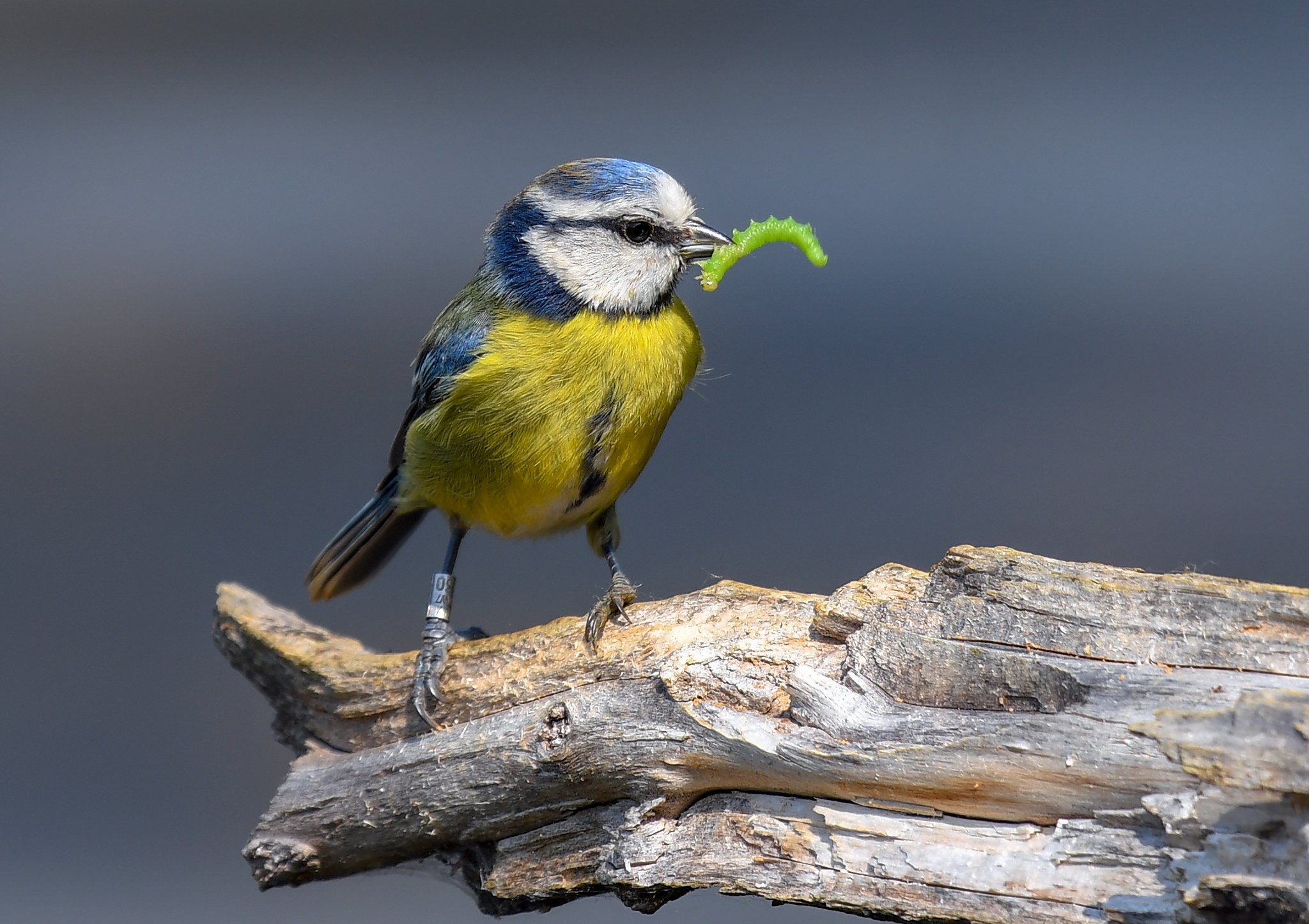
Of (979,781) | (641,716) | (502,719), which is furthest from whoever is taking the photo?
(502,719)

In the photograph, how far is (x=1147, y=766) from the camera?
1.50m

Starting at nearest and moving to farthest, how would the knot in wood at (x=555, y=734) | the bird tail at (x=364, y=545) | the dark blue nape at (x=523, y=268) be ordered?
the knot in wood at (x=555, y=734)
the dark blue nape at (x=523, y=268)
the bird tail at (x=364, y=545)

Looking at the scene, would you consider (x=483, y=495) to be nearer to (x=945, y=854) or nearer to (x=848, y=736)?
(x=848, y=736)

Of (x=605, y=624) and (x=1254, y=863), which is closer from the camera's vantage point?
(x=1254, y=863)

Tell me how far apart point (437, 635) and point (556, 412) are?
564mm

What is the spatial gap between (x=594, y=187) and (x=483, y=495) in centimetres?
72

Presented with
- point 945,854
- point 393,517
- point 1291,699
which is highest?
point 393,517

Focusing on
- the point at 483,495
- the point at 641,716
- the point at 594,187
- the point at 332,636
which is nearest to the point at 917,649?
the point at 641,716

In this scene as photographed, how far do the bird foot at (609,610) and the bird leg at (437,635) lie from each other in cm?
35

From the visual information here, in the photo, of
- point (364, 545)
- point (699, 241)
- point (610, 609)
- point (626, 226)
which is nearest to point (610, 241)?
point (626, 226)

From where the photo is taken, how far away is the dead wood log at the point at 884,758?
1446 millimetres

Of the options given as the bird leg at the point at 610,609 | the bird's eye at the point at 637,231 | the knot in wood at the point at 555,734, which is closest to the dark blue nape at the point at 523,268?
the bird's eye at the point at 637,231

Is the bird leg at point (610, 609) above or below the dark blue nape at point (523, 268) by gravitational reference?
below

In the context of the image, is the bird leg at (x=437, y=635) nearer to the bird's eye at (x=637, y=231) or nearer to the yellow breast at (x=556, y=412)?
the yellow breast at (x=556, y=412)
